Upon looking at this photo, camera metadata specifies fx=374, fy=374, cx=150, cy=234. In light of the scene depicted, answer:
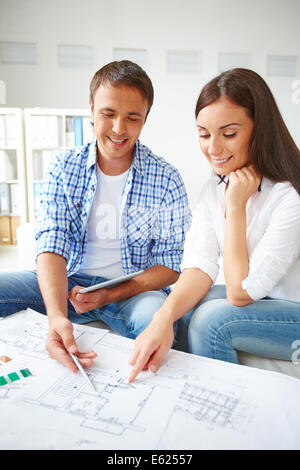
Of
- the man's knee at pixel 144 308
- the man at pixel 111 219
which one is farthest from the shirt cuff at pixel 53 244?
the man's knee at pixel 144 308

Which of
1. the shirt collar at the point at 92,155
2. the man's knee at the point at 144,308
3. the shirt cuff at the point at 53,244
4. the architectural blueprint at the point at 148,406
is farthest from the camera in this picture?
the shirt collar at the point at 92,155

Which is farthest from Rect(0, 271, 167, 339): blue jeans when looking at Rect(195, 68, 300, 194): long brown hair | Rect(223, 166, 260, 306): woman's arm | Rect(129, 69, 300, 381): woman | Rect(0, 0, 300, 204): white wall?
Rect(0, 0, 300, 204): white wall

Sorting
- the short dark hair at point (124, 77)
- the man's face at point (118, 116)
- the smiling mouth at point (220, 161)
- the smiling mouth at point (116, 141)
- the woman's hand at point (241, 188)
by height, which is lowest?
the woman's hand at point (241, 188)

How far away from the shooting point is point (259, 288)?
0.84 m

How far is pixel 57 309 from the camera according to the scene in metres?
0.89

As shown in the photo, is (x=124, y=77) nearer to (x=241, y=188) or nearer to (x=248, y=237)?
(x=241, y=188)

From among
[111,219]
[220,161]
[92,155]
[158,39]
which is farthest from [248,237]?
[158,39]

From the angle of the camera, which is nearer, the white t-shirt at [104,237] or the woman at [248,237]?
the woman at [248,237]

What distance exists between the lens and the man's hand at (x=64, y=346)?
0.70 meters

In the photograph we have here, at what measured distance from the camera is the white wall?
3793 mm

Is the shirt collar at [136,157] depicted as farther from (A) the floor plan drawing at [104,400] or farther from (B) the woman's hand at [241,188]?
(A) the floor plan drawing at [104,400]

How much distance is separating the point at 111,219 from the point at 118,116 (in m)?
0.31

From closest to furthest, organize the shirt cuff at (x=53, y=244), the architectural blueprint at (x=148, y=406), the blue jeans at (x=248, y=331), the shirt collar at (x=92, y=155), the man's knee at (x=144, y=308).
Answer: the architectural blueprint at (x=148, y=406) < the blue jeans at (x=248, y=331) < the man's knee at (x=144, y=308) < the shirt cuff at (x=53, y=244) < the shirt collar at (x=92, y=155)

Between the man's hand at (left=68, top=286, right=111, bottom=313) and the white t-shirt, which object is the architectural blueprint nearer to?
the man's hand at (left=68, top=286, right=111, bottom=313)
